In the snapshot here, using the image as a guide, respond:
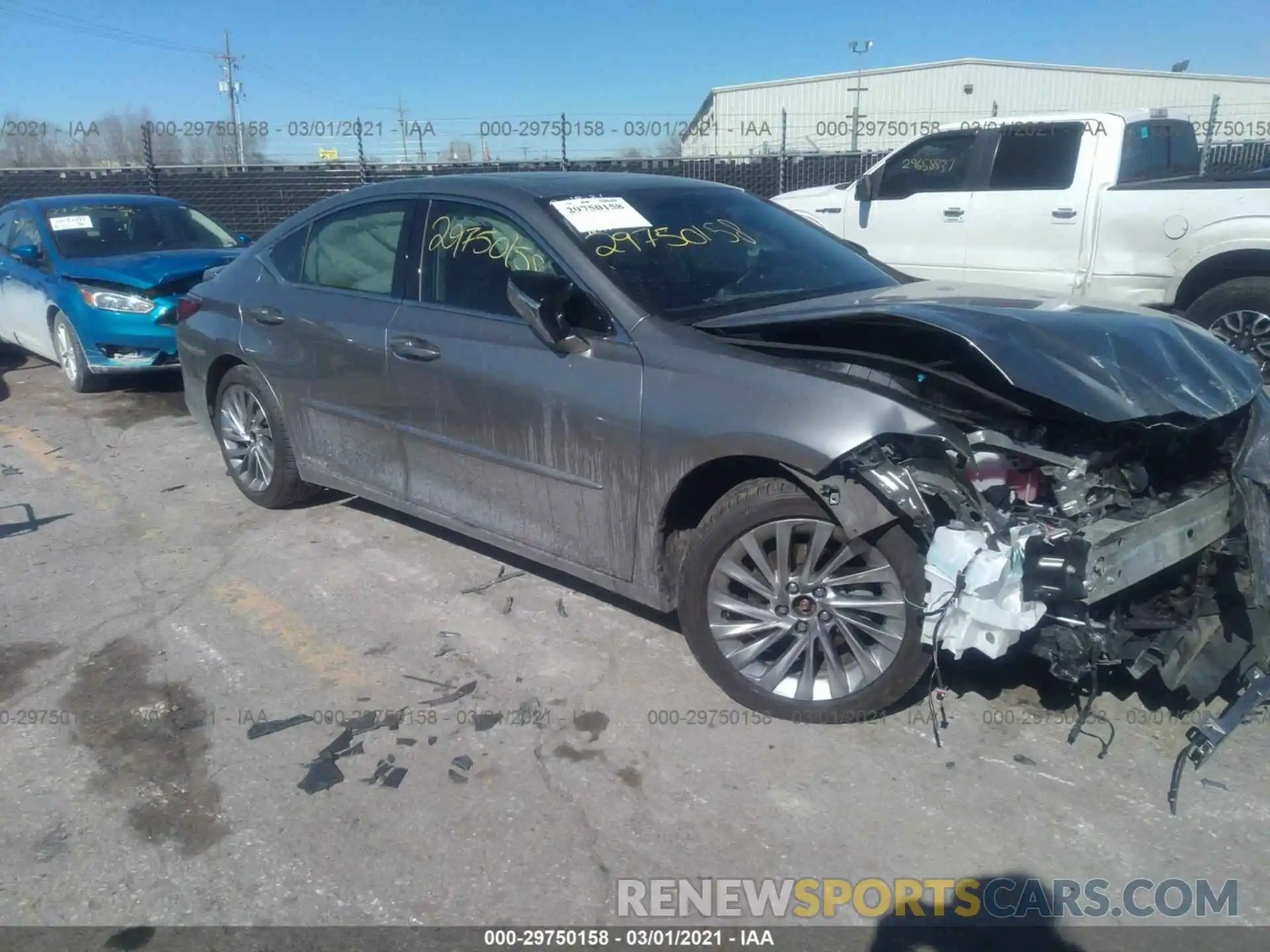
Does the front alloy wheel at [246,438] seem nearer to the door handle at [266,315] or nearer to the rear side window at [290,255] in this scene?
the door handle at [266,315]

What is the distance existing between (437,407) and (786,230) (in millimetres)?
1744

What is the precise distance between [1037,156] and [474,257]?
6.16 m

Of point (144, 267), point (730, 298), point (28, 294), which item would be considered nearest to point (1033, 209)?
point (730, 298)

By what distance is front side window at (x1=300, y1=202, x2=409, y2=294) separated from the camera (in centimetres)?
448

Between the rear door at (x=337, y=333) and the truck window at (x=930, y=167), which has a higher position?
the truck window at (x=930, y=167)

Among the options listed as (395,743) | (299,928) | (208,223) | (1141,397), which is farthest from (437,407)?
(208,223)

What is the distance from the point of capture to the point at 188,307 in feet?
18.6

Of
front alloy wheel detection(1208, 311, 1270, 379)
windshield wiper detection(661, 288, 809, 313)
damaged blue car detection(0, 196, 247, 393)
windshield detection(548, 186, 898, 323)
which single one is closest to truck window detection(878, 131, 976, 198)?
front alloy wheel detection(1208, 311, 1270, 379)

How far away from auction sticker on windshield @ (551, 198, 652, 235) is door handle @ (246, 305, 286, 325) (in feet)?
5.72

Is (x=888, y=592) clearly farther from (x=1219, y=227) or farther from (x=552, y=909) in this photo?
(x=1219, y=227)

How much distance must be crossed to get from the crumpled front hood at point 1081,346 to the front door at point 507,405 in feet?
1.58

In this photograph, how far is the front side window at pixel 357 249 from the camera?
4.48 meters

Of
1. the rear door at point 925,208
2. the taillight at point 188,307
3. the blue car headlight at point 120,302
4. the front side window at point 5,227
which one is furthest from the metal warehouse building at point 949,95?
the taillight at point 188,307

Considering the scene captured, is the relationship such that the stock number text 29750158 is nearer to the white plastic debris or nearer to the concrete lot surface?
the concrete lot surface
